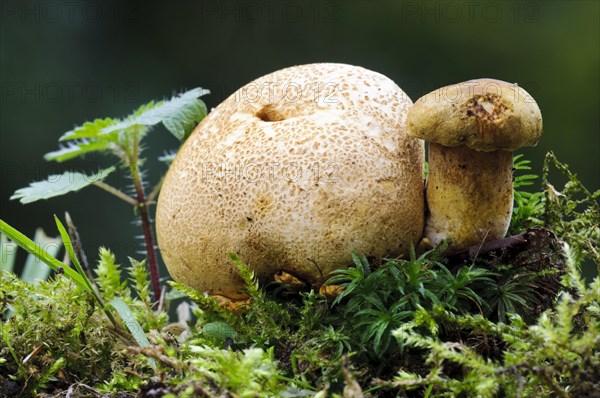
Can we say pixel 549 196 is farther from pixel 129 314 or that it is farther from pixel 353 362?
pixel 129 314

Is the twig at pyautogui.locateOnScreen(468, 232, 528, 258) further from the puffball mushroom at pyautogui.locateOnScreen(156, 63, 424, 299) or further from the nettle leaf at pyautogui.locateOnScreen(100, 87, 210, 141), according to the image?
the nettle leaf at pyautogui.locateOnScreen(100, 87, 210, 141)

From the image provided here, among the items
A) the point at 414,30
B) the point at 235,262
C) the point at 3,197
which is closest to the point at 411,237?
the point at 235,262

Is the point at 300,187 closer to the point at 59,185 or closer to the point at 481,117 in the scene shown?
the point at 481,117

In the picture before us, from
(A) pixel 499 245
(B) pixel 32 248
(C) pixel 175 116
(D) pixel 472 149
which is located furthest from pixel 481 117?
(B) pixel 32 248

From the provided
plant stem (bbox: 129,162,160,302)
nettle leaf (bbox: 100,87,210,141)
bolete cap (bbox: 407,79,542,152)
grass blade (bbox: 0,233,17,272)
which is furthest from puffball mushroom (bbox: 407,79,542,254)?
grass blade (bbox: 0,233,17,272)

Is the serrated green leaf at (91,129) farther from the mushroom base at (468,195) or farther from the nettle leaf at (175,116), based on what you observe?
the mushroom base at (468,195)

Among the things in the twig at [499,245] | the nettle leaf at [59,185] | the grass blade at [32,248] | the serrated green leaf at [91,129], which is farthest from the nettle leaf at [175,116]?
the twig at [499,245]
